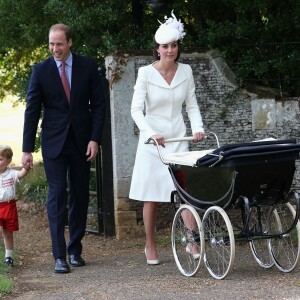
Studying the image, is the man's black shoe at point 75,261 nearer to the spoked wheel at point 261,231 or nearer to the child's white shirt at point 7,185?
the child's white shirt at point 7,185

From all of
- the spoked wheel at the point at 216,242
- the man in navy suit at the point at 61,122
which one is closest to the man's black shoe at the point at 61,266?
the man in navy suit at the point at 61,122

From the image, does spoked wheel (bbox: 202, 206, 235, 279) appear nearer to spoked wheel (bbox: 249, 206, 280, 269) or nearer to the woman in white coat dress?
spoked wheel (bbox: 249, 206, 280, 269)

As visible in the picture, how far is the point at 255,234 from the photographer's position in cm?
728

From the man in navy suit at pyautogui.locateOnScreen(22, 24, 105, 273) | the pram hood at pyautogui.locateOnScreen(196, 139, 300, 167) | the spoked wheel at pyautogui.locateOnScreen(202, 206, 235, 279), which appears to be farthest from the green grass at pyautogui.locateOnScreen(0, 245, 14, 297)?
the pram hood at pyautogui.locateOnScreen(196, 139, 300, 167)

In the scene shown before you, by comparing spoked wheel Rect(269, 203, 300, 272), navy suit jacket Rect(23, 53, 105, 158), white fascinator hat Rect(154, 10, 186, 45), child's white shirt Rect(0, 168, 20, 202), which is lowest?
spoked wheel Rect(269, 203, 300, 272)

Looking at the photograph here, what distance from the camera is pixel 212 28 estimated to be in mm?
10594

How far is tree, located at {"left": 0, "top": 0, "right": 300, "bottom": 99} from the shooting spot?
416 inches

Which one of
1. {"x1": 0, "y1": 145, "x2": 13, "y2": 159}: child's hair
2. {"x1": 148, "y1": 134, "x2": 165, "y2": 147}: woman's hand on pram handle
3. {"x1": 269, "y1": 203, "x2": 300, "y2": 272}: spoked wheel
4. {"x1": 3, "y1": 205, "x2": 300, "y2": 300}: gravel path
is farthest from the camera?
{"x1": 0, "y1": 145, "x2": 13, "y2": 159}: child's hair

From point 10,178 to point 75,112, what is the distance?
0.98m

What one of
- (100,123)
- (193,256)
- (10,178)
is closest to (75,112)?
(100,123)

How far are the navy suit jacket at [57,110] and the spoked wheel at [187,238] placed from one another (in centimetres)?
108

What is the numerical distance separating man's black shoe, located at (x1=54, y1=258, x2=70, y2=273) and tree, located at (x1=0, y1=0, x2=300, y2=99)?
10.2 ft

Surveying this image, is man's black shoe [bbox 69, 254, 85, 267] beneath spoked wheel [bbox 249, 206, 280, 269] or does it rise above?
beneath

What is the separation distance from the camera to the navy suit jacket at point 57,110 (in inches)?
325
